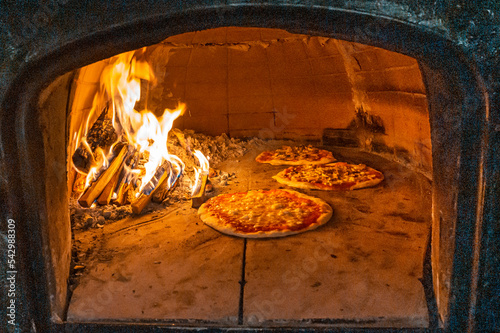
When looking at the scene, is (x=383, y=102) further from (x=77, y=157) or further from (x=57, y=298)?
(x=57, y=298)

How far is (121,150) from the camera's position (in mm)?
3904

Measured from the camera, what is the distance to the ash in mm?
3297

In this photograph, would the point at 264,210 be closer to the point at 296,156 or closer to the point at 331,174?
the point at 331,174

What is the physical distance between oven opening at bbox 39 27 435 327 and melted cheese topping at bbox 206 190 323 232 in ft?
0.45

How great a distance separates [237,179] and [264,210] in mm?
1095

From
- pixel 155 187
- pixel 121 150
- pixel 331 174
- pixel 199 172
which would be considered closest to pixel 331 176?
pixel 331 174

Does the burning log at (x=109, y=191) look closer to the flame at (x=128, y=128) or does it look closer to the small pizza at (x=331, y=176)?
the flame at (x=128, y=128)

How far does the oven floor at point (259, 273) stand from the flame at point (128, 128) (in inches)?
28.0

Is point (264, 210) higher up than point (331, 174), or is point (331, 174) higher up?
point (331, 174)

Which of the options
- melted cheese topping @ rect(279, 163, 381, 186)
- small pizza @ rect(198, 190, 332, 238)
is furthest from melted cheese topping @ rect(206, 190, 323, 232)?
melted cheese topping @ rect(279, 163, 381, 186)

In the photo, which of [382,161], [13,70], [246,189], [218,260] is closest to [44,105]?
[13,70]

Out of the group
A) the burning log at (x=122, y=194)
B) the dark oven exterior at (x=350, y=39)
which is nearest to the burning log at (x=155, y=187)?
the burning log at (x=122, y=194)

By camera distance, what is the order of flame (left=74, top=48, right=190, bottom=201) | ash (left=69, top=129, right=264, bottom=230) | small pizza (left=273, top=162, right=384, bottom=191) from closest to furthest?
ash (left=69, top=129, right=264, bottom=230)
flame (left=74, top=48, right=190, bottom=201)
small pizza (left=273, top=162, right=384, bottom=191)

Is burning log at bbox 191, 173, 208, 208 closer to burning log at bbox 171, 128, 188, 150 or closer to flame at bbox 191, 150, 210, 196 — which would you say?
flame at bbox 191, 150, 210, 196
